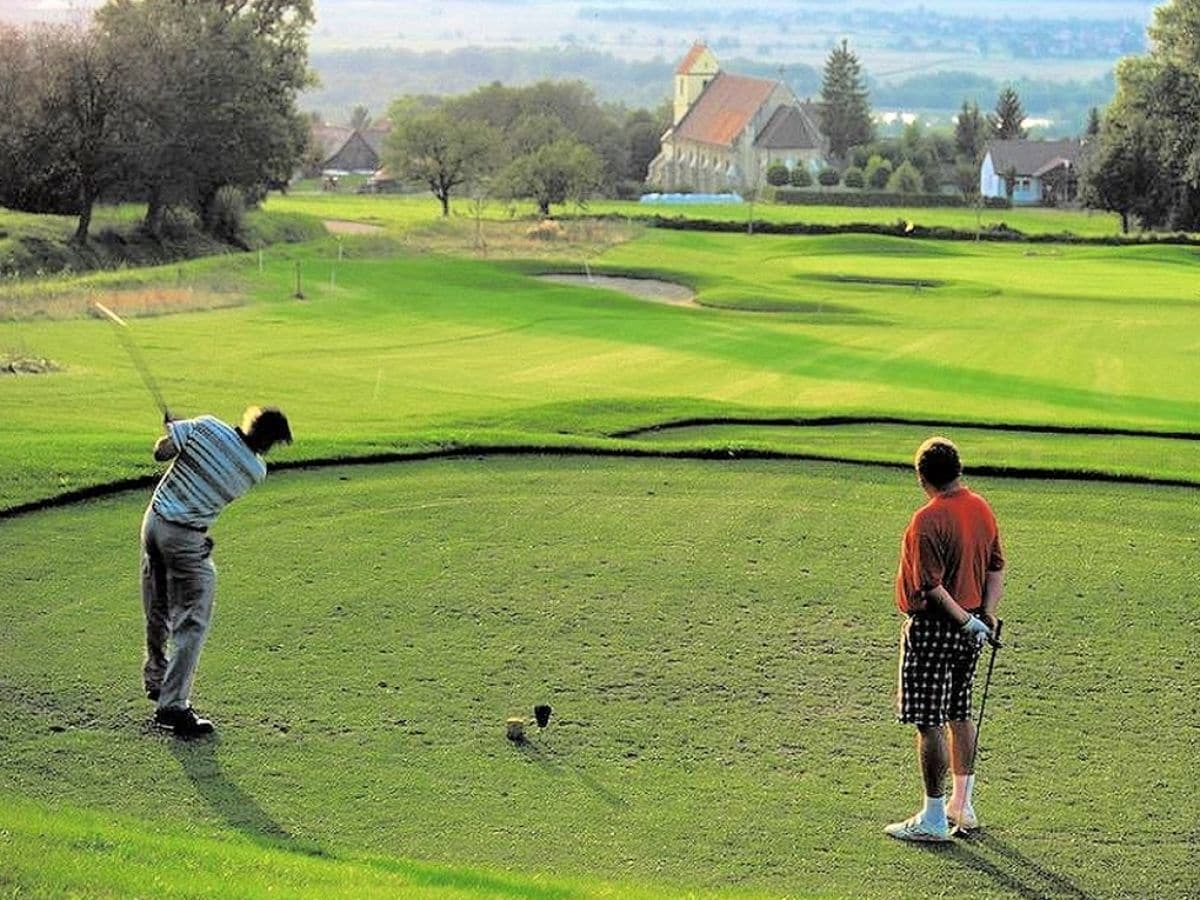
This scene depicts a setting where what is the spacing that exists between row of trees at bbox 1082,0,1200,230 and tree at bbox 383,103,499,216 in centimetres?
3717

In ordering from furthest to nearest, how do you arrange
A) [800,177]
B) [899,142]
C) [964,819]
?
[899,142], [800,177], [964,819]

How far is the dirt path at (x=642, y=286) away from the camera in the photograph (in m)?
53.5

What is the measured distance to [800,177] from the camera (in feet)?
527

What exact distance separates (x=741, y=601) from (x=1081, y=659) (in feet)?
8.36

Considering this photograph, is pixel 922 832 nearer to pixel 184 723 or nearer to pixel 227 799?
pixel 227 799

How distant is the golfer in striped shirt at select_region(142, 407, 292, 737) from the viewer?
1081 cm

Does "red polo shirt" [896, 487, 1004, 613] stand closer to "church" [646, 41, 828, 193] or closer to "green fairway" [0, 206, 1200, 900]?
"green fairway" [0, 206, 1200, 900]

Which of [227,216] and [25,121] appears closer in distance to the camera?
[25,121]

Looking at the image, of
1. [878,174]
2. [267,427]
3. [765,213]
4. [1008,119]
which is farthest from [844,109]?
[267,427]

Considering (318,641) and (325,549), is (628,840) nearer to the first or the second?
(318,641)

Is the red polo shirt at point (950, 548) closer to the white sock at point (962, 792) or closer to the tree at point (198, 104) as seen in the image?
the white sock at point (962, 792)

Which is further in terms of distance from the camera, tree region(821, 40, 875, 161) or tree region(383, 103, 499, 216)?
tree region(821, 40, 875, 161)

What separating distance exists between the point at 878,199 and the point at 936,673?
124 m

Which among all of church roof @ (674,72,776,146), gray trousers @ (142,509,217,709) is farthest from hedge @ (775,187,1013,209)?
gray trousers @ (142,509,217,709)
